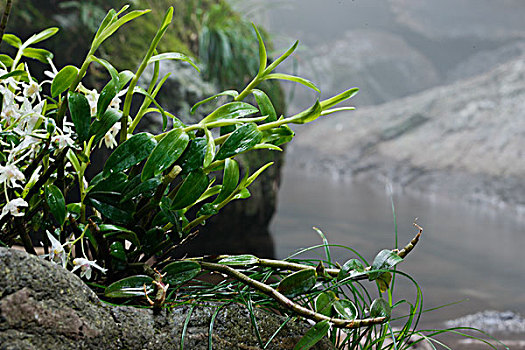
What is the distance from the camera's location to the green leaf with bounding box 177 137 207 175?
0.36 meters

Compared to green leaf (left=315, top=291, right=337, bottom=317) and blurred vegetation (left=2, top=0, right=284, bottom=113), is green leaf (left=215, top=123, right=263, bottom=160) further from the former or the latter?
blurred vegetation (left=2, top=0, right=284, bottom=113)

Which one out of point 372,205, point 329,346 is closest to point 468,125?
point 372,205

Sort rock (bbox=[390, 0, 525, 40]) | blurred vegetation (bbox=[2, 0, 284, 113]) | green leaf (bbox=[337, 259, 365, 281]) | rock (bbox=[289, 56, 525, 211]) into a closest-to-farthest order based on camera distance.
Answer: green leaf (bbox=[337, 259, 365, 281]) → blurred vegetation (bbox=[2, 0, 284, 113]) → rock (bbox=[289, 56, 525, 211]) → rock (bbox=[390, 0, 525, 40])

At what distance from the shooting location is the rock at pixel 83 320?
0.89 feet

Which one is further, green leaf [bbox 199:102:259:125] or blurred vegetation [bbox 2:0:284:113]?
blurred vegetation [bbox 2:0:284:113]

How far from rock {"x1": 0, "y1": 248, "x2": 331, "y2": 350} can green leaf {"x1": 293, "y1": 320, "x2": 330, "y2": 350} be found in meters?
0.02

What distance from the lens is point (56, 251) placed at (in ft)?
Answer: 1.15

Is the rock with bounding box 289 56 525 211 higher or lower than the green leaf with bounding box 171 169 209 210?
lower

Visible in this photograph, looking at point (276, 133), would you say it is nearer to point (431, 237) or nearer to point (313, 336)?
point (313, 336)

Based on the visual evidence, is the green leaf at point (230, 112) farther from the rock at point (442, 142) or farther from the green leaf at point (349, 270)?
the rock at point (442, 142)

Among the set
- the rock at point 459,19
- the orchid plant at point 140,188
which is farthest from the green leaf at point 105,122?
the rock at point 459,19

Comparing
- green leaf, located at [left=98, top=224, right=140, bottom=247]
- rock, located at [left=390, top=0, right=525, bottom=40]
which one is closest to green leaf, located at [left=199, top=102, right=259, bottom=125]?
green leaf, located at [left=98, top=224, right=140, bottom=247]

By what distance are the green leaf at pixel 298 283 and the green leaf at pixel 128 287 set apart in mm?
104

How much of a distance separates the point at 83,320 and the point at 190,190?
12cm
